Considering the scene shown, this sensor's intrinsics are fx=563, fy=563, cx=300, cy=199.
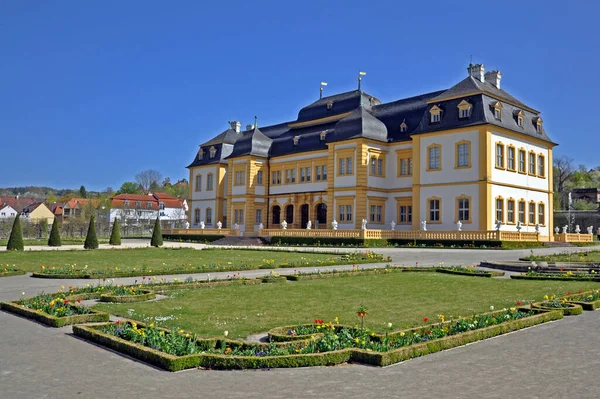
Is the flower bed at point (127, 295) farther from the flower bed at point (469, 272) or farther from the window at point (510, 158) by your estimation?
the window at point (510, 158)

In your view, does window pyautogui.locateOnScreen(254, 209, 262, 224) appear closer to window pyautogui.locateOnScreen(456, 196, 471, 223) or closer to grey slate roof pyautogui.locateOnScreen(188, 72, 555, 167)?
grey slate roof pyautogui.locateOnScreen(188, 72, 555, 167)

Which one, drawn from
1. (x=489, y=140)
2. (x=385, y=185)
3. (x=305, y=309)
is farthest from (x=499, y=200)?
(x=305, y=309)

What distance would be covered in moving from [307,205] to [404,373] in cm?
4696

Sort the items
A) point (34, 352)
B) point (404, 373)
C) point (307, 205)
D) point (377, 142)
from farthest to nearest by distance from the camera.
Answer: point (307, 205)
point (377, 142)
point (34, 352)
point (404, 373)

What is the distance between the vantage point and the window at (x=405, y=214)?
4653 cm

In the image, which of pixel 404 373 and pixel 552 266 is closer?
pixel 404 373

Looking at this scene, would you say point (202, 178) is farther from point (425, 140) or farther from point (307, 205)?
point (425, 140)

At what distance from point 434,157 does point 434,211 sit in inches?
163

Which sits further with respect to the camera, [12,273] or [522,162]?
[522,162]

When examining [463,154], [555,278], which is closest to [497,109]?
[463,154]

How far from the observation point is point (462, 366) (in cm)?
733

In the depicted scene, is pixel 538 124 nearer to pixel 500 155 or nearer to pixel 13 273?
pixel 500 155

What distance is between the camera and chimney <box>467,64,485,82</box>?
45500 millimetres

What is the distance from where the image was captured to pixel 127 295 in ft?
43.1
